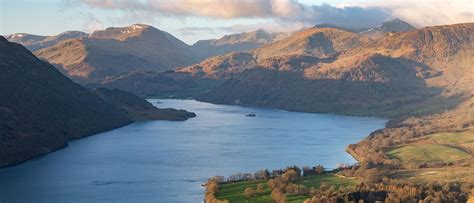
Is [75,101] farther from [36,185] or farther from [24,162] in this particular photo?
[36,185]

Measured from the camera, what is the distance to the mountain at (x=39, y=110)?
13312cm

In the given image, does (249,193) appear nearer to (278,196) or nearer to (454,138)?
(278,196)

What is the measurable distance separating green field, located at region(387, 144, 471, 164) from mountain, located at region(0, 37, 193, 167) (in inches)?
2432

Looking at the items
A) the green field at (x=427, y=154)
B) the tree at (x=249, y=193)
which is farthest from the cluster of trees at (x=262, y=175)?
the green field at (x=427, y=154)

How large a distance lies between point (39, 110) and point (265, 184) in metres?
71.4

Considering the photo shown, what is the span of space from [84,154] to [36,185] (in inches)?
1216

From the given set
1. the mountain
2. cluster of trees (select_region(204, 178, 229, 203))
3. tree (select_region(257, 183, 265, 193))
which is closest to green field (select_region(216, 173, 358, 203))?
tree (select_region(257, 183, 265, 193))

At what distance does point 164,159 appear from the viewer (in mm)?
124438

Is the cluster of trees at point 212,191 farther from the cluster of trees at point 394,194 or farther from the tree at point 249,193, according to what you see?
the cluster of trees at point 394,194

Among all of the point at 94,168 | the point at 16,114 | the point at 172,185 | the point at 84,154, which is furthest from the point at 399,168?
the point at 16,114

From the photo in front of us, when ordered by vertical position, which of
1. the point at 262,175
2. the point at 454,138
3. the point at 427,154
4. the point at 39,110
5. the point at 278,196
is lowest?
the point at 278,196

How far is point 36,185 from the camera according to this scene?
3984 inches

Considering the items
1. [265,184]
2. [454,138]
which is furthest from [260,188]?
[454,138]

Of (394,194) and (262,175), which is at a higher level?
(262,175)
